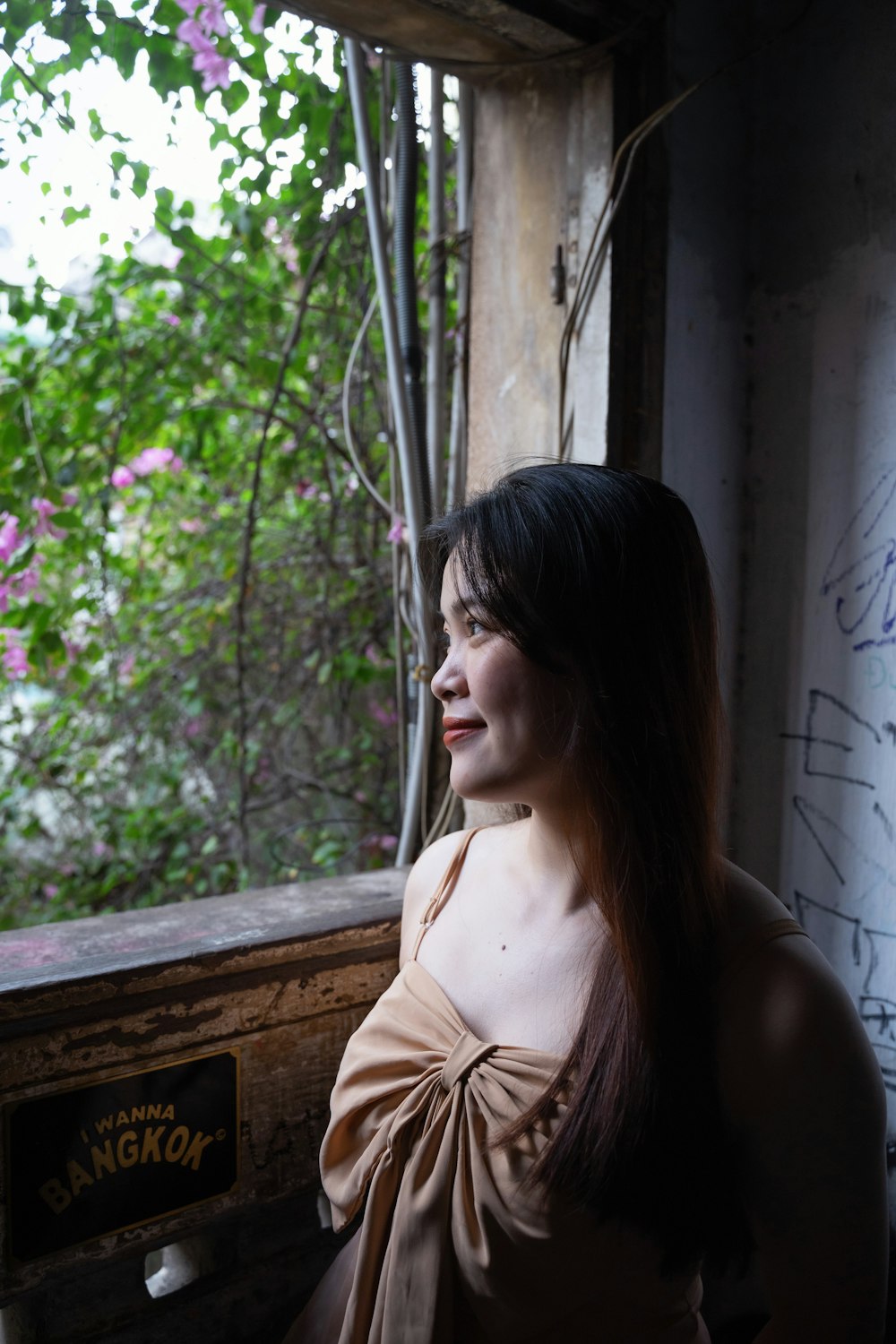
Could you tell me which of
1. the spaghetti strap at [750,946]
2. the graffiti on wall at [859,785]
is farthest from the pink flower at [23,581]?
the spaghetti strap at [750,946]

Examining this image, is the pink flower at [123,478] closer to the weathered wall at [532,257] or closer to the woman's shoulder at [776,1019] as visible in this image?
the weathered wall at [532,257]

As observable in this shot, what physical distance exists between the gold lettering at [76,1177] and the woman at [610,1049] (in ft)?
1.24

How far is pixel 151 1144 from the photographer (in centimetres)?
139

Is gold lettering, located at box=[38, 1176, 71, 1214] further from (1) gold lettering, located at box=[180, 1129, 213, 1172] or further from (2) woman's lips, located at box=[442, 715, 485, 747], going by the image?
(2) woman's lips, located at box=[442, 715, 485, 747]

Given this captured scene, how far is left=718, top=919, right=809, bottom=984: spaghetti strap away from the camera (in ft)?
3.38

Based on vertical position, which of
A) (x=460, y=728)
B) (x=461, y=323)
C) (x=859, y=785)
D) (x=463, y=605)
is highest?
(x=461, y=323)

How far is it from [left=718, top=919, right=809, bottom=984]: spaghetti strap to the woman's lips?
363 millimetres

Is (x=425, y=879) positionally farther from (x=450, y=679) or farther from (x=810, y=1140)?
(x=810, y=1140)

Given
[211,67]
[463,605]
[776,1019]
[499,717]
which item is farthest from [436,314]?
[776,1019]

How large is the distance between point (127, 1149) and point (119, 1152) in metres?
0.01

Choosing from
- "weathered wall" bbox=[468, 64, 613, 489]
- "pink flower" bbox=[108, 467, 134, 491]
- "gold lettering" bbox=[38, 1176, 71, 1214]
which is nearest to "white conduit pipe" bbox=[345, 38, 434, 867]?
"weathered wall" bbox=[468, 64, 613, 489]

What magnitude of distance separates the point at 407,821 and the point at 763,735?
69cm

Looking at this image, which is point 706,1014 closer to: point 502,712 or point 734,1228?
point 734,1228

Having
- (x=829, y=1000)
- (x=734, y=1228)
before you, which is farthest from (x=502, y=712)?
(x=734, y=1228)
